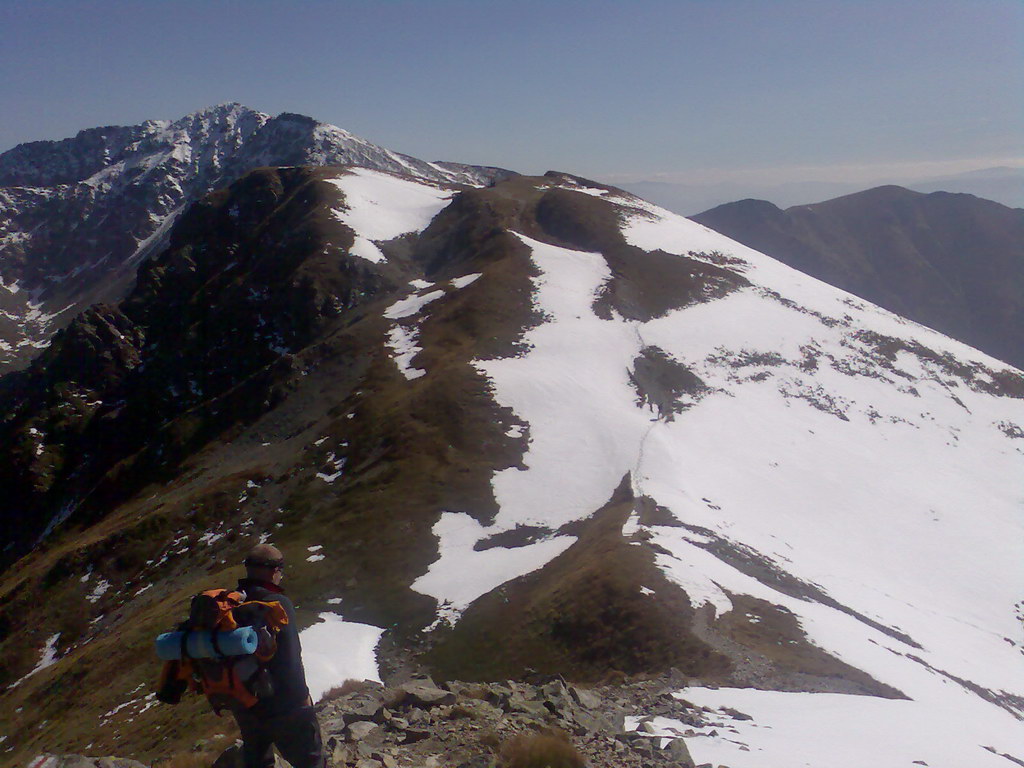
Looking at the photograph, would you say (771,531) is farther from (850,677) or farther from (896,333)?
(896,333)

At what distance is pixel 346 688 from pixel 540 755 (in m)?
22.2

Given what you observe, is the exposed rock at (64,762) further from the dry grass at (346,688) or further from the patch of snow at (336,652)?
the patch of snow at (336,652)

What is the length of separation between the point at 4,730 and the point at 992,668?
226ft

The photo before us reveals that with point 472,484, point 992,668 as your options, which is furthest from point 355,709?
point 992,668

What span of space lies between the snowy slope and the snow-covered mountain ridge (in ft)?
1.13

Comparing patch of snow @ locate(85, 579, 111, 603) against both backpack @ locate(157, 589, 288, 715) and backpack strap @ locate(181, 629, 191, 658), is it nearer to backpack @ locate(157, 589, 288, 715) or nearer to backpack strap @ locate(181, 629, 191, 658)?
backpack @ locate(157, 589, 288, 715)

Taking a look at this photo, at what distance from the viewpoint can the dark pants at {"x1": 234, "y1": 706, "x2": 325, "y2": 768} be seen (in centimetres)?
875

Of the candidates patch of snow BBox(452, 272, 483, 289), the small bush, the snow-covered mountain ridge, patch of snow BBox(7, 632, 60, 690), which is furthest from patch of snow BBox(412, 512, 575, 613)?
patch of snow BBox(452, 272, 483, 289)

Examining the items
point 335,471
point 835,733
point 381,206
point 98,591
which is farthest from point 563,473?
Result: point 381,206

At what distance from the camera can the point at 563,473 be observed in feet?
190

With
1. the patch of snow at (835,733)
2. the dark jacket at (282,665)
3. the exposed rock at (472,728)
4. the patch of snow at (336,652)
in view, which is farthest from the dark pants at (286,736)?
the patch of snow at (336,652)

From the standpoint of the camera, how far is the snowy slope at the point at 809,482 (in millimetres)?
35719

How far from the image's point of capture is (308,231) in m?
121

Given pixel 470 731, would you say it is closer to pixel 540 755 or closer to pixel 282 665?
pixel 540 755
